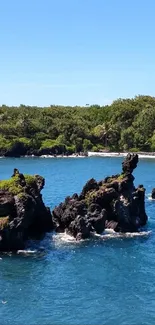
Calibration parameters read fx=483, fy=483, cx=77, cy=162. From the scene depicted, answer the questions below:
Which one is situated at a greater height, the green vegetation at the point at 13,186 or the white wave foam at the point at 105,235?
the green vegetation at the point at 13,186

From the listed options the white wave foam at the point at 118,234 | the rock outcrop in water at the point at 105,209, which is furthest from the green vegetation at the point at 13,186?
the white wave foam at the point at 118,234

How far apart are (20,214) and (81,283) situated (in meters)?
13.8

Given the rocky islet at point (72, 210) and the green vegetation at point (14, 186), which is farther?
the green vegetation at point (14, 186)

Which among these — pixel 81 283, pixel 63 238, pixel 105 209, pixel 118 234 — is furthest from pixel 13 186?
pixel 81 283

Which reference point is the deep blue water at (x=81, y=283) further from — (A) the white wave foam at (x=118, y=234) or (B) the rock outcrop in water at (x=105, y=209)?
(B) the rock outcrop in water at (x=105, y=209)

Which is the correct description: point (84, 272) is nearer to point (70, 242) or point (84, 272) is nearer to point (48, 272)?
point (48, 272)

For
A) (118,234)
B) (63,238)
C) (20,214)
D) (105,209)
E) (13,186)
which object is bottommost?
(63,238)

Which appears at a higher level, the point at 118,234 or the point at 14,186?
the point at 14,186

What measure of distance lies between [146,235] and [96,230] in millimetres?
6940

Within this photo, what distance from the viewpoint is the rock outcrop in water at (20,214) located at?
56625mm

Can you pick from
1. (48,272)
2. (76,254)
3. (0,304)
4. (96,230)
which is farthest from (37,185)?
(0,304)

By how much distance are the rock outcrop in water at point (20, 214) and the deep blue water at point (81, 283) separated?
2.52 metres

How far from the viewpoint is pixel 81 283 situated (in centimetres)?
4744

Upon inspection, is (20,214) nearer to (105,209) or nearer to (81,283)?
(81,283)
